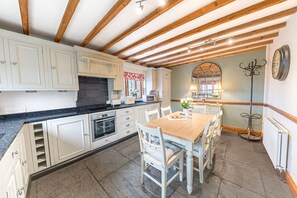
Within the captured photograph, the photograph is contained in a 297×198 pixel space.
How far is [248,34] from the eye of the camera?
2.20 meters

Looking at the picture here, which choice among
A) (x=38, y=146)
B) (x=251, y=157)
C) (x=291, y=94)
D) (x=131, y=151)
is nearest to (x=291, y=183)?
(x=251, y=157)

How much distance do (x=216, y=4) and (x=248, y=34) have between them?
4.28 ft

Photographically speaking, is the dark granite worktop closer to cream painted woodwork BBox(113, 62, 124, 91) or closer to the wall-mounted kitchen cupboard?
the wall-mounted kitchen cupboard

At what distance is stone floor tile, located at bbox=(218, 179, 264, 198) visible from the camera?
1.46 m

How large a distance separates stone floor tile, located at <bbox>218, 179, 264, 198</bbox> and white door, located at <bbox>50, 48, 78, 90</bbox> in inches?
114

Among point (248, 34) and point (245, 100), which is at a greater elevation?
point (248, 34)

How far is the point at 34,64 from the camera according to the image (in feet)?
6.26

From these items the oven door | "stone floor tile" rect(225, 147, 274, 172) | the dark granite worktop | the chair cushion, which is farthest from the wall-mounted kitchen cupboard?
"stone floor tile" rect(225, 147, 274, 172)

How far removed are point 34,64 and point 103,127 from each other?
159 cm

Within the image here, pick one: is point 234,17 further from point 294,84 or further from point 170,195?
point 170,195

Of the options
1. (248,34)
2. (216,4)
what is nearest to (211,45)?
(248,34)

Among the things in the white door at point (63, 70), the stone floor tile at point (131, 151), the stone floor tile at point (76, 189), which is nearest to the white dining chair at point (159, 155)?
the stone floor tile at point (76, 189)

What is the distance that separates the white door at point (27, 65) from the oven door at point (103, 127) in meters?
1.11

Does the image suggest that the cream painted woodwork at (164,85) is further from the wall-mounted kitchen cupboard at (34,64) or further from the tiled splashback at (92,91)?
the wall-mounted kitchen cupboard at (34,64)
